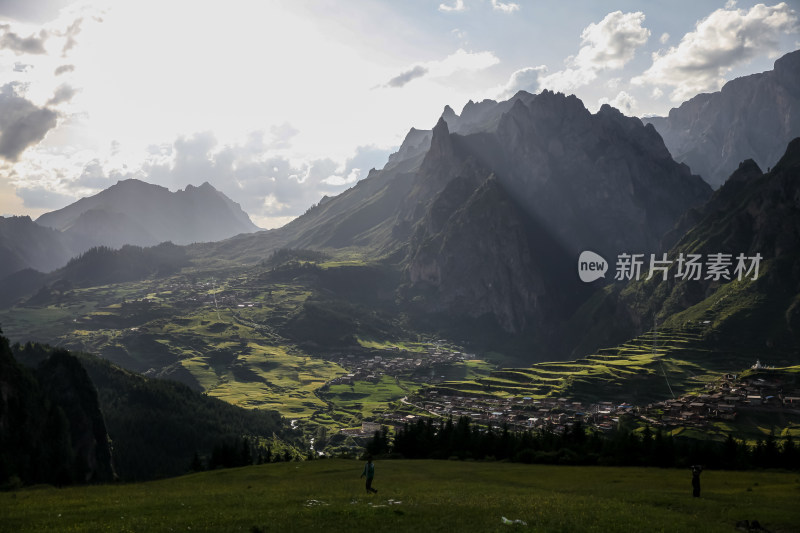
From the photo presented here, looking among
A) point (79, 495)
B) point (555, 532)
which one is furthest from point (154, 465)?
point (555, 532)

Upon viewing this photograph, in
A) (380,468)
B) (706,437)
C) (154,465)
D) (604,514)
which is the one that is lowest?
(154,465)

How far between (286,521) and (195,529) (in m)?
5.86

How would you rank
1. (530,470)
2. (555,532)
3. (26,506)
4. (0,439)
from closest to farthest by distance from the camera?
(555,532), (26,506), (530,470), (0,439)

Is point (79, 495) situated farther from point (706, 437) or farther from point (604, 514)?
point (706, 437)

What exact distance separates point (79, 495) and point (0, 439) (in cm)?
8575

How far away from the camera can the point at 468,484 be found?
63.3m

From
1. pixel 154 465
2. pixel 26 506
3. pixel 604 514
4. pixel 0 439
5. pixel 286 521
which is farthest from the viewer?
pixel 154 465

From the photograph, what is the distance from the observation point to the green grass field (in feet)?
119

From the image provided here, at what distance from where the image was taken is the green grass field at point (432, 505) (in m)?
36.2

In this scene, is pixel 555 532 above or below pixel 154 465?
above

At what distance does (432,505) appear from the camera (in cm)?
4475

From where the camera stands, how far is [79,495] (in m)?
53.5

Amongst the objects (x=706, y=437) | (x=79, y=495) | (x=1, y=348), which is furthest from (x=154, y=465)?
(x=706, y=437)

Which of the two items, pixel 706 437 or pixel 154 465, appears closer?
pixel 706 437
